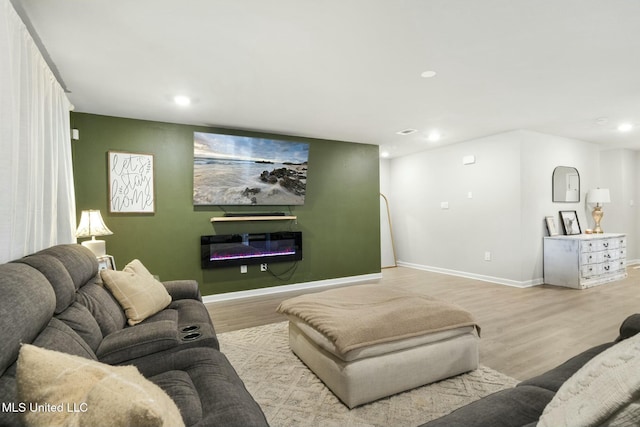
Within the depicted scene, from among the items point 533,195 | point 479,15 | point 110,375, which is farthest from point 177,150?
point 533,195

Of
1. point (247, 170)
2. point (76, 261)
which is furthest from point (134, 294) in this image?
point (247, 170)

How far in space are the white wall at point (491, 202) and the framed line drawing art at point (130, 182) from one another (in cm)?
488

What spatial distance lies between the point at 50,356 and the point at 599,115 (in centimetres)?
580

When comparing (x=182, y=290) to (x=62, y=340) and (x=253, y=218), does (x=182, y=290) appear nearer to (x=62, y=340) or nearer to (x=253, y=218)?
(x=62, y=340)

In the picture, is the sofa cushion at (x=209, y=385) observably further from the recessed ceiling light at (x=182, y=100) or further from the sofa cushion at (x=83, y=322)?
the recessed ceiling light at (x=182, y=100)

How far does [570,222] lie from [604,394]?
6.09 metres

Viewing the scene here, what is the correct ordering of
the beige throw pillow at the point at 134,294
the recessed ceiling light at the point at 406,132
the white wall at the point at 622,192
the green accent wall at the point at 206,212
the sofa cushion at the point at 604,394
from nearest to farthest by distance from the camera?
the sofa cushion at the point at 604,394
the beige throw pillow at the point at 134,294
the green accent wall at the point at 206,212
the recessed ceiling light at the point at 406,132
the white wall at the point at 622,192

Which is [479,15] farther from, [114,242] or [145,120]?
[114,242]

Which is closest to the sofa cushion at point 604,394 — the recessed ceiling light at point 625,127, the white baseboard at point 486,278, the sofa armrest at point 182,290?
the sofa armrest at point 182,290

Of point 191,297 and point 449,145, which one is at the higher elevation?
point 449,145

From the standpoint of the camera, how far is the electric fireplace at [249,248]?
4.43 metres

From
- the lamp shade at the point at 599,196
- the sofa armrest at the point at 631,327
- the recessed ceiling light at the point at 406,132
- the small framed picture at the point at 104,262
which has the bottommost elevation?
the sofa armrest at the point at 631,327

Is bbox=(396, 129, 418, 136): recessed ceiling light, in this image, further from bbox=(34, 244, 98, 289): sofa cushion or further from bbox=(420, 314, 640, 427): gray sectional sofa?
bbox=(34, 244, 98, 289): sofa cushion

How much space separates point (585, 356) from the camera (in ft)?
4.99
